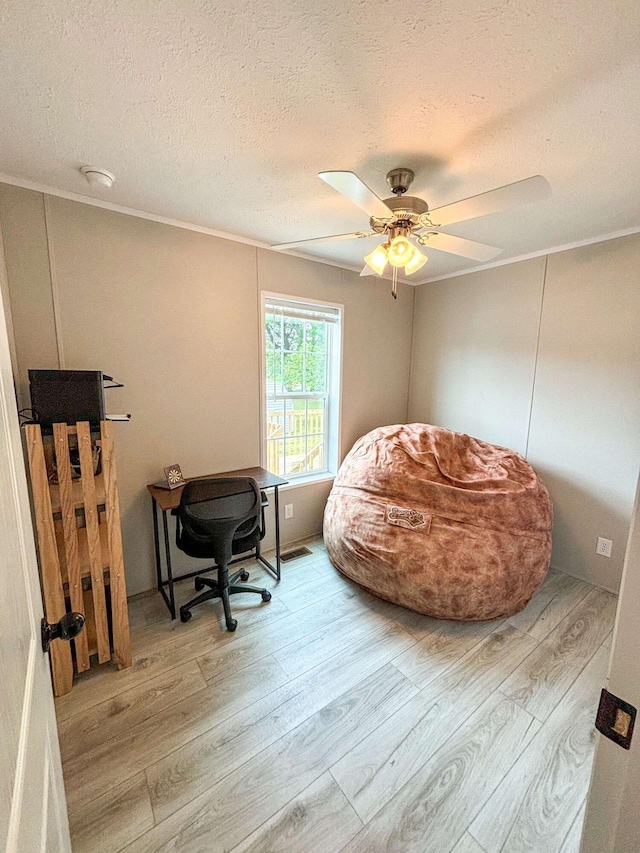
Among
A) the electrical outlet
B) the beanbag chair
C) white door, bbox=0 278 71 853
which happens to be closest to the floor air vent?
the beanbag chair

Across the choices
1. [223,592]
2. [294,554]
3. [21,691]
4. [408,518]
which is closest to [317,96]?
[21,691]

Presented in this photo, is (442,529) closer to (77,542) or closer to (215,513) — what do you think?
(215,513)

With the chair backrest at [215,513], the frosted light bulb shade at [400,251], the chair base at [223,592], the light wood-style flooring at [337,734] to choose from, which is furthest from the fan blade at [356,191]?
the light wood-style flooring at [337,734]

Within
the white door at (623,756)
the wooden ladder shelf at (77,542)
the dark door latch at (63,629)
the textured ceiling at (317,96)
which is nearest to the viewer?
the white door at (623,756)

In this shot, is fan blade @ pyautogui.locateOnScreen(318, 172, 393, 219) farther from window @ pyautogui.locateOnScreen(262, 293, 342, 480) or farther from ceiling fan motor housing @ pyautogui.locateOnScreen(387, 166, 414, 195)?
window @ pyautogui.locateOnScreen(262, 293, 342, 480)

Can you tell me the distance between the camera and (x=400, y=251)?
1591 millimetres

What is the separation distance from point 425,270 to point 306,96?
91.4 inches

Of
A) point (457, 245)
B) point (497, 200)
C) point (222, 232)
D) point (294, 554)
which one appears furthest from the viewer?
point (294, 554)

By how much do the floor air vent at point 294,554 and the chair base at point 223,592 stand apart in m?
0.45

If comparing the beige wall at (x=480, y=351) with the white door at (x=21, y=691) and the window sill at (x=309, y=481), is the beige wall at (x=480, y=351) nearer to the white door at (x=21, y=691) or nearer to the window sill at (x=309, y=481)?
the window sill at (x=309, y=481)

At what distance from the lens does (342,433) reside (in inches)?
130

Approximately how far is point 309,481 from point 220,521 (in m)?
1.30

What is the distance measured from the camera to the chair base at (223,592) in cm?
210

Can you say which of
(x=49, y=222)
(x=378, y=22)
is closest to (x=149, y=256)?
(x=49, y=222)
